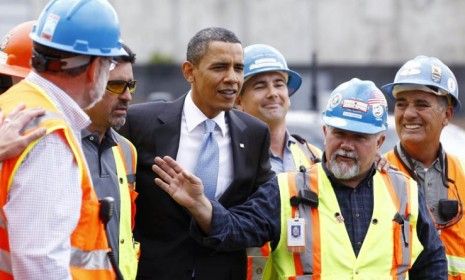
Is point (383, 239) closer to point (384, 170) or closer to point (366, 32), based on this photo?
point (384, 170)

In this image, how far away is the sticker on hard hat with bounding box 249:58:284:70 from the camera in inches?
286

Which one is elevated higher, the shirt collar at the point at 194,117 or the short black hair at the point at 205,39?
the short black hair at the point at 205,39

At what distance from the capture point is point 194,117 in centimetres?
588

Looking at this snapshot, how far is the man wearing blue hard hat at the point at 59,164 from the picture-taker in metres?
3.80

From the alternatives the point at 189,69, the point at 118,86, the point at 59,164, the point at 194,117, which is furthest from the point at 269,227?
the point at 59,164

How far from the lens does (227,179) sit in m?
5.77

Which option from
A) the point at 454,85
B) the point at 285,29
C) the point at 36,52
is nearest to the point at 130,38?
the point at 285,29

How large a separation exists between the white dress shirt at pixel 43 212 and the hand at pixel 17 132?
4 centimetres

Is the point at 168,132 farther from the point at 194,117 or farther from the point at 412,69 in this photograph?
the point at 412,69

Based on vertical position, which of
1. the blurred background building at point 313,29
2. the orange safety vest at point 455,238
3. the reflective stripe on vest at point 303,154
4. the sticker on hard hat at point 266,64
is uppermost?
the blurred background building at point 313,29

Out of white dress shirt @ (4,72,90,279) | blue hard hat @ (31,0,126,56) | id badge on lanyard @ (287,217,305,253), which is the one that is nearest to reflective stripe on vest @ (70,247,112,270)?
white dress shirt @ (4,72,90,279)

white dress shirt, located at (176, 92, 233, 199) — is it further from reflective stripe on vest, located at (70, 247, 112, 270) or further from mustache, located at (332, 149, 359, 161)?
reflective stripe on vest, located at (70, 247, 112, 270)

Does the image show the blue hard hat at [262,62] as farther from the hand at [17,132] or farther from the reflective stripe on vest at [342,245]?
the hand at [17,132]

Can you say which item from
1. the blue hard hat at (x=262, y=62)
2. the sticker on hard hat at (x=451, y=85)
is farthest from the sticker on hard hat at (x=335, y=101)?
the blue hard hat at (x=262, y=62)
